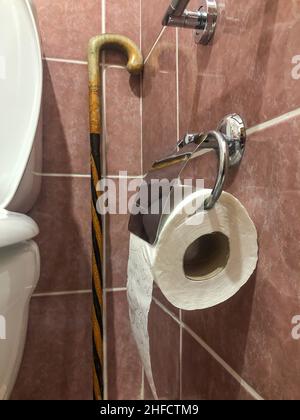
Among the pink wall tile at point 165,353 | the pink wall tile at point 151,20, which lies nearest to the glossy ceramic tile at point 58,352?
the pink wall tile at point 165,353

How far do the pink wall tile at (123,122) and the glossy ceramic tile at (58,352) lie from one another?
13.8 inches

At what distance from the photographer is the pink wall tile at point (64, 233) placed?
76cm

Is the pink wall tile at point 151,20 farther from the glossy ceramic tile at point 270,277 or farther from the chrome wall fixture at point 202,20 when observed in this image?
the glossy ceramic tile at point 270,277

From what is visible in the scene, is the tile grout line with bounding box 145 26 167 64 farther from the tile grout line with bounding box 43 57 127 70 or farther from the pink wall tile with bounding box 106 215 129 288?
the pink wall tile with bounding box 106 215 129 288

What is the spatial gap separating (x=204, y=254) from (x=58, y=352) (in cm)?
57

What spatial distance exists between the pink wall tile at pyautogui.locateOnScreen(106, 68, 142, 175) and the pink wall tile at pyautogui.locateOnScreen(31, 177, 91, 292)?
0.10 m

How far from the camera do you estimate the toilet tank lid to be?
43cm

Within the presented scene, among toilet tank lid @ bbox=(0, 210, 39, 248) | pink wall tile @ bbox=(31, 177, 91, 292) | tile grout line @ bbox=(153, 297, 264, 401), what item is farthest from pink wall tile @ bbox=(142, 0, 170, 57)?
tile grout line @ bbox=(153, 297, 264, 401)

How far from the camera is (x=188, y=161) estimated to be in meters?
0.40

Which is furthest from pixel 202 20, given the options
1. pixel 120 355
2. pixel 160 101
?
pixel 120 355

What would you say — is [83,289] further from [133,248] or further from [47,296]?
[133,248]

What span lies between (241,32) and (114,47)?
0.48m
